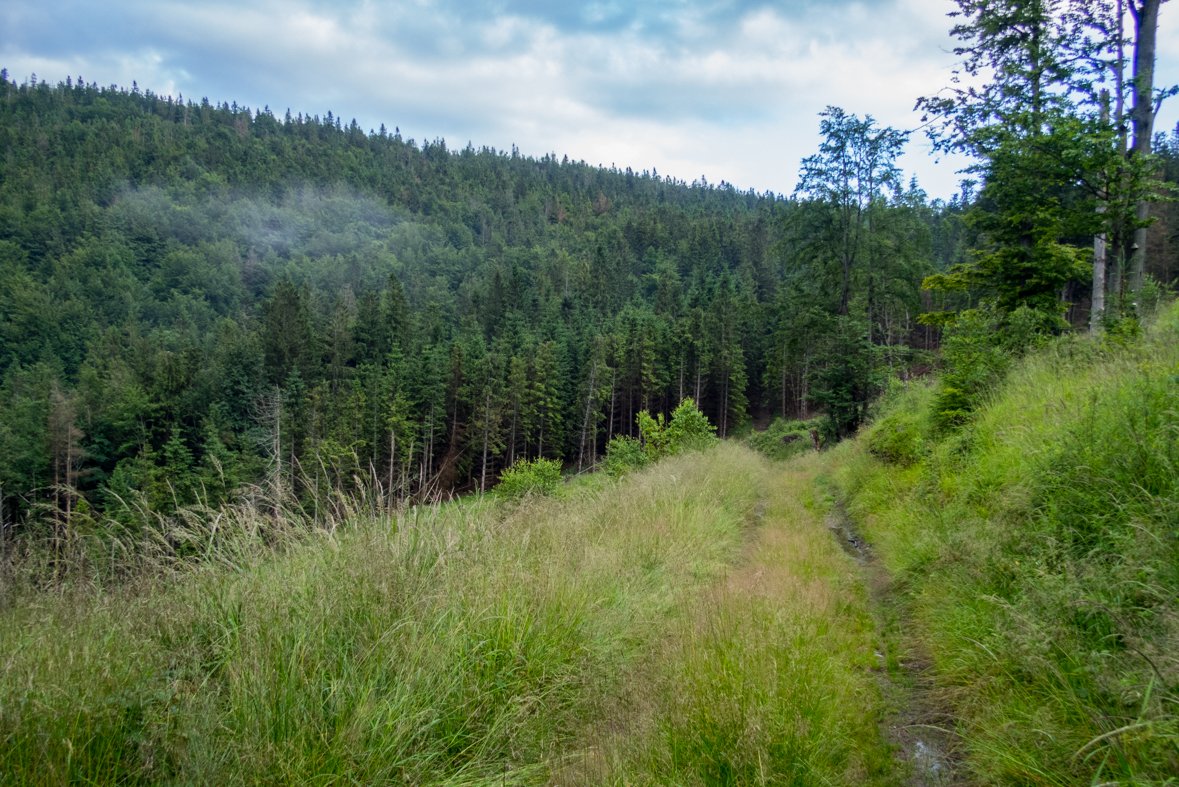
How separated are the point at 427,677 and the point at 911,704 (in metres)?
3.17

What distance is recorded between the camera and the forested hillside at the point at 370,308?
77.4ft

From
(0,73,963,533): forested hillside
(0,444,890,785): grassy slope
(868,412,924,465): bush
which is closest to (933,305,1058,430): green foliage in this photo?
(868,412,924,465): bush

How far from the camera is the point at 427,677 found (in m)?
2.80

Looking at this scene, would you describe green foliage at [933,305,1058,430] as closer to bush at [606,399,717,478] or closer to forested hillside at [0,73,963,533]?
forested hillside at [0,73,963,533]

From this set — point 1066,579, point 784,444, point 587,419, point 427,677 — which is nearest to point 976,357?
point 1066,579

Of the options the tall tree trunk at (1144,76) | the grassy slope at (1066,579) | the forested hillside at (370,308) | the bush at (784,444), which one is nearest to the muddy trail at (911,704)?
the grassy slope at (1066,579)

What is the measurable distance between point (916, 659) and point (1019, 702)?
1.44m

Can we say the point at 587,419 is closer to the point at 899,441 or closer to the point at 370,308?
the point at 370,308

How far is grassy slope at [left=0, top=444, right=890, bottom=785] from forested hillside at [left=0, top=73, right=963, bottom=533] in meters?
Result: 0.82

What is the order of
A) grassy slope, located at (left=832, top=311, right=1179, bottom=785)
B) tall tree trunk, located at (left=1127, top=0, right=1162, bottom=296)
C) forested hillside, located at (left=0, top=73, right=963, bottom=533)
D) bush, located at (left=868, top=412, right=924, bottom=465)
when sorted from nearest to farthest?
grassy slope, located at (left=832, top=311, right=1179, bottom=785) → bush, located at (left=868, top=412, right=924, bottom=465) → tall tree trunk, located at (left=1127, top=0, right=1162, bottom=296) → forested hillside, located at (left=0, top=73, right=963, bottom=533)

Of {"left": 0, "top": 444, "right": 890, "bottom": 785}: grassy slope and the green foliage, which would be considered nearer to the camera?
{"left": 0, "top": 444, "right": 890, "bottom": 785}: grassy slope

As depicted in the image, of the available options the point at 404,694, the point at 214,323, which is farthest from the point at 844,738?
the point at 214,323

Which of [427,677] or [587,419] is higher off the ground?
[427,677]

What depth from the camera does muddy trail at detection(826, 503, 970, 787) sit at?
299 cm
